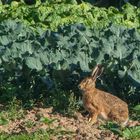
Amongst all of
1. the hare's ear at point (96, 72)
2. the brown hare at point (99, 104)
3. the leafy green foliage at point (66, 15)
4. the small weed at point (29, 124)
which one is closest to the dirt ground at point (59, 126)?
the small weed at point (29, 124)

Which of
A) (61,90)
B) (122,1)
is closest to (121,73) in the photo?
(61,90)

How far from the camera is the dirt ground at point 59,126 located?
7625mm

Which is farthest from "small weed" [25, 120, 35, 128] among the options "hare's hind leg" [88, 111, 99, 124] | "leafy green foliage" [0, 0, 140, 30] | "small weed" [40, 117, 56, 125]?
"leafy green foliage" [0, 0, 140, 30]

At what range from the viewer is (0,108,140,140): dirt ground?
762cm

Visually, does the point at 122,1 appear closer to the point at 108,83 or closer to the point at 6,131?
the point at 108,83

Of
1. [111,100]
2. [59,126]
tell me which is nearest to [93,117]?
Result: [111,100]

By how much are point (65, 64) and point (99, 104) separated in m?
0.75

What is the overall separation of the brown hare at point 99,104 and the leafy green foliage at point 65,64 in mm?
497

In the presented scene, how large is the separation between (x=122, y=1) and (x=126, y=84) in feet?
20.7

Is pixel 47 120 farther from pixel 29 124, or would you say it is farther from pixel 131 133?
pixel 131 133

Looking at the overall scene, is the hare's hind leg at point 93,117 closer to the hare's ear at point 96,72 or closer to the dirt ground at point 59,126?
the dirt ground at point 59,126

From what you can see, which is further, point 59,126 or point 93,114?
point 93,114

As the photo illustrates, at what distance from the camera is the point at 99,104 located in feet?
26.9

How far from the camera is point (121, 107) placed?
8219 millimetres
